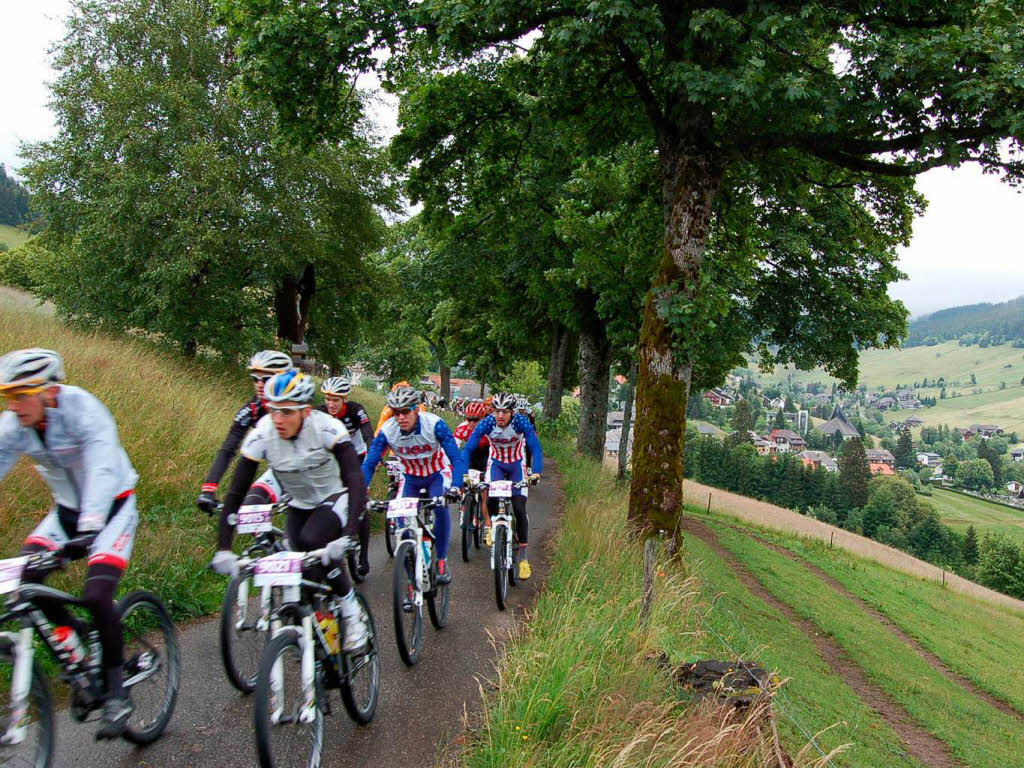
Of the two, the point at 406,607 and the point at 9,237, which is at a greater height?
the point at 9,237

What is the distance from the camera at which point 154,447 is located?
8180 millimetres

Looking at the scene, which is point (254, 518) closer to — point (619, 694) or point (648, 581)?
point (619, 694)

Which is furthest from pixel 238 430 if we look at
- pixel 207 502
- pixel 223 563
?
pixel 223 563

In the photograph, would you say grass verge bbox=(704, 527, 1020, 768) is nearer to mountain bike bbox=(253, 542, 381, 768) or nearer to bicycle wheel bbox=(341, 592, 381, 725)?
bicycle wheel bbox=(341, 592, 381, 725)

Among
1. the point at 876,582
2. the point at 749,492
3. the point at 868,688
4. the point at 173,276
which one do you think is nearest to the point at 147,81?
the point at 173,276

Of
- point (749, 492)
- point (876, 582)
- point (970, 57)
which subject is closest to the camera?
point (970, 57)

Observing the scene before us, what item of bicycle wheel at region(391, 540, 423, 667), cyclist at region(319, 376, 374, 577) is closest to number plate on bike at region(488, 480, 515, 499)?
cyclist at region(319, 376, 374, 577)

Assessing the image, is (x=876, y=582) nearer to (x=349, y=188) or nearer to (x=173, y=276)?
(x=349, y=188)

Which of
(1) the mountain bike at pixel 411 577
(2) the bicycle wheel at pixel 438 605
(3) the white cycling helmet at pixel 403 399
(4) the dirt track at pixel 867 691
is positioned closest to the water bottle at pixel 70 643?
(1) the mountain bike at pixel 411 577

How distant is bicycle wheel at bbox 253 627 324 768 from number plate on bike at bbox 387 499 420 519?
1753 mm

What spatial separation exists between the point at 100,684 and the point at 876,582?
22.4m

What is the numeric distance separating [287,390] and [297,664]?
156cm

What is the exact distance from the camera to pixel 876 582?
815 inches

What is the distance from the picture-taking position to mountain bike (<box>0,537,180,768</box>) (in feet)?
10.2
